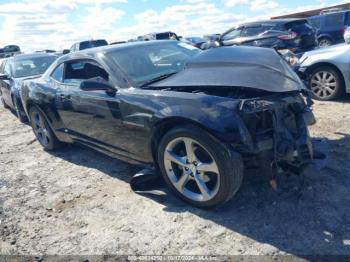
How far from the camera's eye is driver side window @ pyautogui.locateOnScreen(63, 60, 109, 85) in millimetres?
4054

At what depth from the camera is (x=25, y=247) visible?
3.10 metres

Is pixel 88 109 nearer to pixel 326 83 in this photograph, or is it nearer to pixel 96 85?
pixel 96 85

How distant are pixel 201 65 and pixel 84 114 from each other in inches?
63.6

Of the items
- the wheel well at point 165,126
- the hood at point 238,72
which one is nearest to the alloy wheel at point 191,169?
the wheel well at point 165,126

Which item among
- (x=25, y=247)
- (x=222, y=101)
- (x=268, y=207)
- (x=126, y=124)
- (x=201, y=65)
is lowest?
(x=25, y=247)

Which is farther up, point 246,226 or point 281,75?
point 281,75

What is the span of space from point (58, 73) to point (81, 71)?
61 cm

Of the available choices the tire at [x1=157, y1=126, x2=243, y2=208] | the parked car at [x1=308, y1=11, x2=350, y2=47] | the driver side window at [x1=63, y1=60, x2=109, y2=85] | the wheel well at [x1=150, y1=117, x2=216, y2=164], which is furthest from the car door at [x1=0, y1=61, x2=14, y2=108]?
the parked car at [x1=308, y1=11, x2=350, y2=47]

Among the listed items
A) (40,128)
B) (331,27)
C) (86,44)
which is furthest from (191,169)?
(86,44)

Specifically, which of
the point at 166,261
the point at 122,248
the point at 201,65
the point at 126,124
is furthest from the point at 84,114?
the point at 166,261

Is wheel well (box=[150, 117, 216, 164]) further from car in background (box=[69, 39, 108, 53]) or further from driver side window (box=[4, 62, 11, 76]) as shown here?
car in background (box=[69, 39, 108, 53])

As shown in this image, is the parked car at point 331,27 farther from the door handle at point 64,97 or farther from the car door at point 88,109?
the door handle at point 64,97

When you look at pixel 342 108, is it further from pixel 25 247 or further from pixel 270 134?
pixel 25 247

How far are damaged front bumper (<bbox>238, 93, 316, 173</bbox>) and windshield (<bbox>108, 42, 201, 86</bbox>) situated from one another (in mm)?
1332
